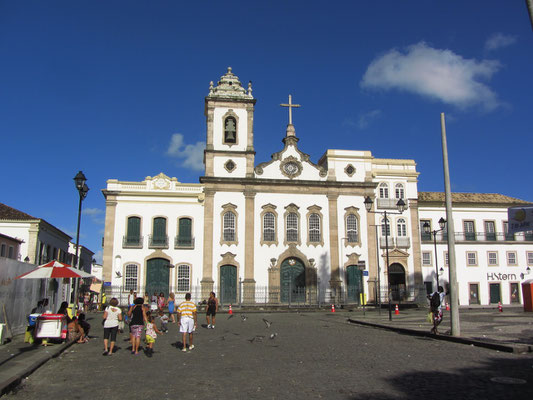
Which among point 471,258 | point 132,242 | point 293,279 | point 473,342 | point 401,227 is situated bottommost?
point 473,342

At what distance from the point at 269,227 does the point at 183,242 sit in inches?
250

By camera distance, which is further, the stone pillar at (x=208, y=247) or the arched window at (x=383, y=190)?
the arched window at (x=383, y=190)

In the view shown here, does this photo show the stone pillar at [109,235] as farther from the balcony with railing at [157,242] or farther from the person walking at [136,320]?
the person walking at [136,320]

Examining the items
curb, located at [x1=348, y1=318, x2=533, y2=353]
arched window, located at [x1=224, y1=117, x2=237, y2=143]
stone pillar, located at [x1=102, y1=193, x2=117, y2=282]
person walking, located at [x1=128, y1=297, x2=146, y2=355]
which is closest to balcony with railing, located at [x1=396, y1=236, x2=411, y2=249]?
arched window, located at [x1=224, y1=117, x2=237, y2=143]

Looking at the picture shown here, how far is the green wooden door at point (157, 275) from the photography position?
1340 inches

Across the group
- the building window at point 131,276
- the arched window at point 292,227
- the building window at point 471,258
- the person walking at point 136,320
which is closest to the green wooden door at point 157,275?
the building window at point 131,276

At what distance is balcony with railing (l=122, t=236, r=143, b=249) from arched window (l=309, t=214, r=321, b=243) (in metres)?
12.4

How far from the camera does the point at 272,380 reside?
8.48 m

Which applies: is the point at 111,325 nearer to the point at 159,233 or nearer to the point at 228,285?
the point at 228,285

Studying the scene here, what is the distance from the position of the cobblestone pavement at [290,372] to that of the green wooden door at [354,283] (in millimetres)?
21709

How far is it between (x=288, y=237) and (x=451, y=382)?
28.2m

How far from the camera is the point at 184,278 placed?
34.4m

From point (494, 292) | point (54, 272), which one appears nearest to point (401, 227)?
point (494, 292)

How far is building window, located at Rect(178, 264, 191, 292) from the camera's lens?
34344 millimetres
